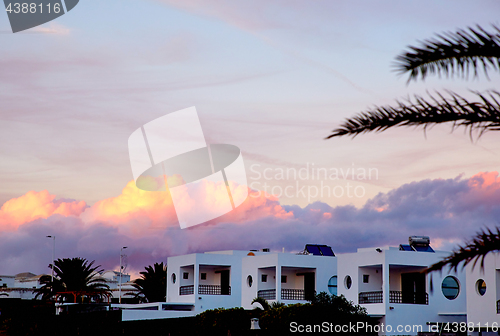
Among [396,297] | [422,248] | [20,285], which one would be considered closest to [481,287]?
[396,297]

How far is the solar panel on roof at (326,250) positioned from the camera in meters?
36.7

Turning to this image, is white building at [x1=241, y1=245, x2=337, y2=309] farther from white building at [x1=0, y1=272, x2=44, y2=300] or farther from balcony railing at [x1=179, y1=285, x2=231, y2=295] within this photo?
white building at [x1=0, y1=272, x2=44, y2=300]

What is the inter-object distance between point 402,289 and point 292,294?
795 cm

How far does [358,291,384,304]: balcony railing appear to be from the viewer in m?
28.6

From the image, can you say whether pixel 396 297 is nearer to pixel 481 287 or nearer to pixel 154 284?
pixel 481 287

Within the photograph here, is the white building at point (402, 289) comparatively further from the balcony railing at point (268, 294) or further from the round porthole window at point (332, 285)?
the balcony railing at point (268, 294)

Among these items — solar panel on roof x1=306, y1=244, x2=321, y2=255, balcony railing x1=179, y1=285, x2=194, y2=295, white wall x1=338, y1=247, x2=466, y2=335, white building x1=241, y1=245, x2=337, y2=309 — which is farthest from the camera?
balcony railing x1=179, y1=285, x2=194, y2=295

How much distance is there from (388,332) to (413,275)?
12.5 ft

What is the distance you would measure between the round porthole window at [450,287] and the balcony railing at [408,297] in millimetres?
928

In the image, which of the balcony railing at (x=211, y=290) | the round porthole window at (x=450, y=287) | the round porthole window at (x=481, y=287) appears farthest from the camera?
the balcony railing at (x=211, y=290)

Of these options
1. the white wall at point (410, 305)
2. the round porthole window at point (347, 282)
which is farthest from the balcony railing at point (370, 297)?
the round porthole window at point (347, 282)

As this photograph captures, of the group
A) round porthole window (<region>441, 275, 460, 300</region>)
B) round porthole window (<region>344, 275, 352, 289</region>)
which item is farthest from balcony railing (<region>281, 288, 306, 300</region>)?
round porthole window (<region>441, 275, 460, 300</region>)

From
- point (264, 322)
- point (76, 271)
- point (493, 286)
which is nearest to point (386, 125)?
point (493, 286)

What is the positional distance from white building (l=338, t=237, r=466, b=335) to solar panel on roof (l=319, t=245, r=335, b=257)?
605 cm
